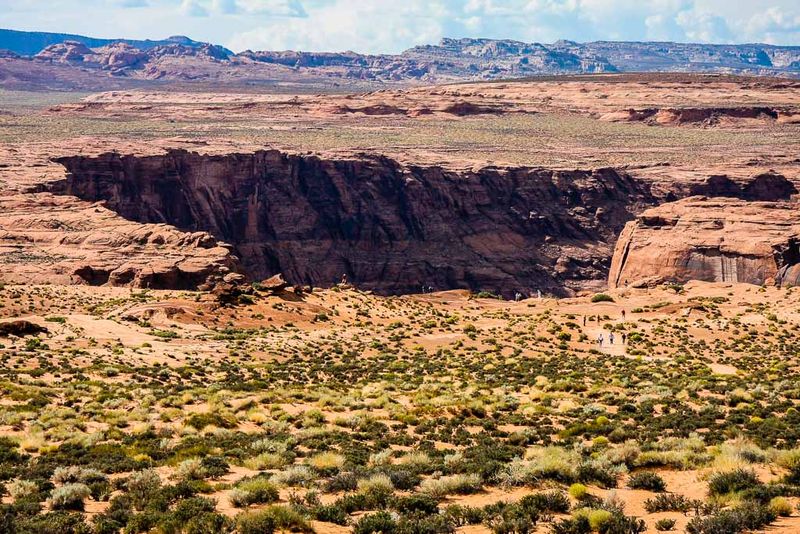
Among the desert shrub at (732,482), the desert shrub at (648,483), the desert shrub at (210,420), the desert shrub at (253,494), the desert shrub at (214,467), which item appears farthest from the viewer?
the desert shrub at (210,420)

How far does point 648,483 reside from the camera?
1633 centimetres

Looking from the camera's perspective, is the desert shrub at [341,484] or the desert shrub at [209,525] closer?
the desert shrub at [209,525]

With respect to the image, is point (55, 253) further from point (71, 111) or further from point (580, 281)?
point (71, 111)

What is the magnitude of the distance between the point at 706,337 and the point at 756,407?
19366 millimetres

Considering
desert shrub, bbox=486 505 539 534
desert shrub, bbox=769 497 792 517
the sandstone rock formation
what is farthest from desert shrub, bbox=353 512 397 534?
the sandstone rock formation

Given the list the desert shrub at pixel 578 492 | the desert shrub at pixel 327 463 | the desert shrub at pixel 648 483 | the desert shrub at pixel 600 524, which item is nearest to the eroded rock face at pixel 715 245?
the desert shrub at pixel 648 483

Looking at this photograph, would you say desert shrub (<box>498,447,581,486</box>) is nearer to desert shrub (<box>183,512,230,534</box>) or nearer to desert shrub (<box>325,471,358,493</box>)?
desert shrub (<box>325,471,358,493</box>)

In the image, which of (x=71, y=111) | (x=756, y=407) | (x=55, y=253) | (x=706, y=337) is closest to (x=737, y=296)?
(x=706, y=337)

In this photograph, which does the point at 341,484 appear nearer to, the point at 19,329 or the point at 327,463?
the point at 327,463

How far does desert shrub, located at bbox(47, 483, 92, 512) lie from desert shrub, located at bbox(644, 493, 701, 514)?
8.58 meters

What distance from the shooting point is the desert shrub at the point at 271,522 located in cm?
1400

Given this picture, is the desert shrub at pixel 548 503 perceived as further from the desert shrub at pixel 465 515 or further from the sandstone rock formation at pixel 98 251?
the sandstone rock formation at pixel 98 251

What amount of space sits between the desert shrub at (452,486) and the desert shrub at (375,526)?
2142mm

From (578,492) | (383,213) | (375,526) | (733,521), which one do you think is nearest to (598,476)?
(578,492)
